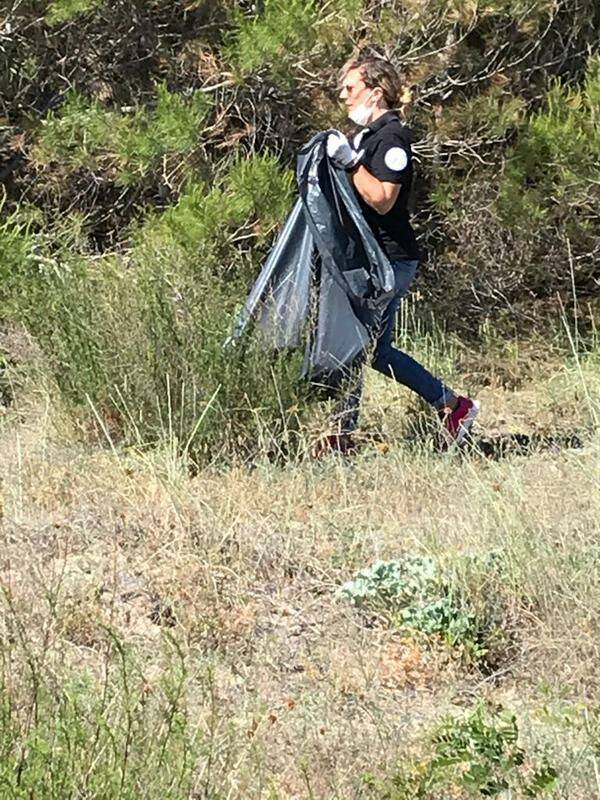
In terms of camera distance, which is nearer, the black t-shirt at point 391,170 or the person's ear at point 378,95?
the black t-shirt at point 391,170

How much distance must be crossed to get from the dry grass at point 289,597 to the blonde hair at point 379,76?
1.35 meters

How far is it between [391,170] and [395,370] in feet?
2.80

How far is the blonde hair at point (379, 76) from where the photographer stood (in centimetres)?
473

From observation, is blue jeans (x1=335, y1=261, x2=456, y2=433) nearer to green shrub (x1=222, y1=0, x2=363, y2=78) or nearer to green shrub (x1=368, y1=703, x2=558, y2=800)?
green shrub (x1=222, y1=0, x2=363, y2=78)

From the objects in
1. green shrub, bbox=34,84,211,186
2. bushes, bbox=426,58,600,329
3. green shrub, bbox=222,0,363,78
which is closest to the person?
green shrub, bbox=222,0,363,78

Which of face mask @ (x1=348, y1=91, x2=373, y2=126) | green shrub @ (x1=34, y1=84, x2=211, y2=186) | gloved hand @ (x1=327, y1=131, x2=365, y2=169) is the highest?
face mask @ (x1=348, y1=91, x2=373, y2=126)

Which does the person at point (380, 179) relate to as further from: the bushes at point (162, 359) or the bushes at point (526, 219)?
the bushes at point (526, 219)

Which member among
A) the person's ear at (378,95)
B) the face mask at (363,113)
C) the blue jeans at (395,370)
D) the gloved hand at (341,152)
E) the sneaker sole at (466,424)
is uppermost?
the person's ear at (378,95)

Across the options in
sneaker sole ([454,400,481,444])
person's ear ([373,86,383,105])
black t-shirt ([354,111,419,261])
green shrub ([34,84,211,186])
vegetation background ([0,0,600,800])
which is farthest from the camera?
green shrub ([34,84,211,186])

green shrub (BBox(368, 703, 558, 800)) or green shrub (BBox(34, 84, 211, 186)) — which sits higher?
green shrub (BBox(34, 84, 211, 186))

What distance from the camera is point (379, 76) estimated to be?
4.72 m

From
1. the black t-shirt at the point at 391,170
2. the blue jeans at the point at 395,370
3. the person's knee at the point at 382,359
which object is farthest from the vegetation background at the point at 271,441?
the black t-shirt at the point at 391,170

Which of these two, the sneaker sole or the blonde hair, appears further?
the sneaker sole

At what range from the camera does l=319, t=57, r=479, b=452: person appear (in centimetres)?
468
